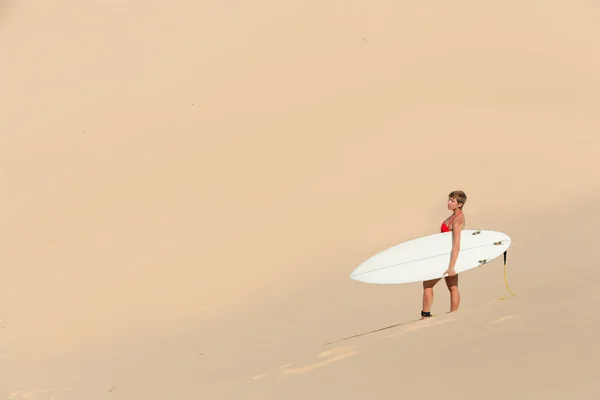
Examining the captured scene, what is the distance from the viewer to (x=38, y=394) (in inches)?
355

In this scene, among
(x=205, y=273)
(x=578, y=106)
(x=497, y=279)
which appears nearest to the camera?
(x=497, y=279)

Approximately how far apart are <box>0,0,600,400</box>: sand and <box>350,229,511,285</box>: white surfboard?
0.65 m

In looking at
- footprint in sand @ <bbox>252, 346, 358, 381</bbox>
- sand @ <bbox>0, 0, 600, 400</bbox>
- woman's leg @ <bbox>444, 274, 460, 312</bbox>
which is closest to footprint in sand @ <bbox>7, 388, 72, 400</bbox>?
sand @ <bbox>0, 0, 600, 400</bbox>

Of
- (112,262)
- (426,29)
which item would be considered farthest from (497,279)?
(426,29)

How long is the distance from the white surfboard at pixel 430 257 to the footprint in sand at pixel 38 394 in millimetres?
2971

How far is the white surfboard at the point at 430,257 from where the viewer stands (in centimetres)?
814

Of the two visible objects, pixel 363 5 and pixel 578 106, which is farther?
pixel 363 5

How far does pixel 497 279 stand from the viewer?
9.72 metres

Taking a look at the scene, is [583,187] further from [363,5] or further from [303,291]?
[363,5]

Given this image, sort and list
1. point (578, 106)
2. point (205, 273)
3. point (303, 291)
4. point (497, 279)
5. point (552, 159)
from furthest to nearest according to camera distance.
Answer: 1. point (578, 106)
2. point (552, 159)
3. point (205, 273)
4. point (303, 291)
5. point (497, 279)

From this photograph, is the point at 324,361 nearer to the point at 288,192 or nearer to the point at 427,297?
the point at 427,297

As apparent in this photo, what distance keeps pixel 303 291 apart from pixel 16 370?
3.12 meters

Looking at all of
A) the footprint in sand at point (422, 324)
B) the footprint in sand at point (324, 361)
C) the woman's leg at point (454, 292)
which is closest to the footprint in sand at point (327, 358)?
the footprint in sand at point (324, 361)

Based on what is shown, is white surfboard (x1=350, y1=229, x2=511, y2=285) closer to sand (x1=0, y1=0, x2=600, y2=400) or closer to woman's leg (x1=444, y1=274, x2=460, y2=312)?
woman's leg (x1=444, y1=274, x2=460, y2=312)
